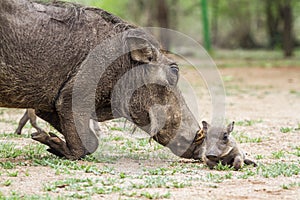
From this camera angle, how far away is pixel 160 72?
6.53 metres

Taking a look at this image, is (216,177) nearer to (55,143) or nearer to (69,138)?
(69,138)

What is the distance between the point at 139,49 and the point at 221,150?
131 cm

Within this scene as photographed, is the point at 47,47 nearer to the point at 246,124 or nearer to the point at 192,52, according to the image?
the point at 246,124

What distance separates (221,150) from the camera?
6172 millimetres

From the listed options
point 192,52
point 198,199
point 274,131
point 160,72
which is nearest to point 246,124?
point 274,131

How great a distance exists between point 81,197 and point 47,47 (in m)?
1.88

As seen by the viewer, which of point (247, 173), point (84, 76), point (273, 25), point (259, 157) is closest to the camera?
point (247, 173)

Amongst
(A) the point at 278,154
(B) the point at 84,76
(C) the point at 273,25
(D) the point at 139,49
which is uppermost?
(C) the point at 273,25

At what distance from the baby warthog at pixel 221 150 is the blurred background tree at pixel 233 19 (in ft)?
63.9

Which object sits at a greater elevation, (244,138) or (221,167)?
(244,138)

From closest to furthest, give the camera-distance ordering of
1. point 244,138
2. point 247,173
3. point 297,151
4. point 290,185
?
point 290,185 < point 247,173 < point 297,151 < point 244,138

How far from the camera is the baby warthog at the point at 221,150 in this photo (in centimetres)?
611

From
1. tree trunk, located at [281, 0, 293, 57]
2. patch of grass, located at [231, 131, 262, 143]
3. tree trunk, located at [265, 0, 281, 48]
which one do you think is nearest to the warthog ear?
patch of grass, located at [231, 131, 262, 143]

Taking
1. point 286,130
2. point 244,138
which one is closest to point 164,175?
point 244,138
